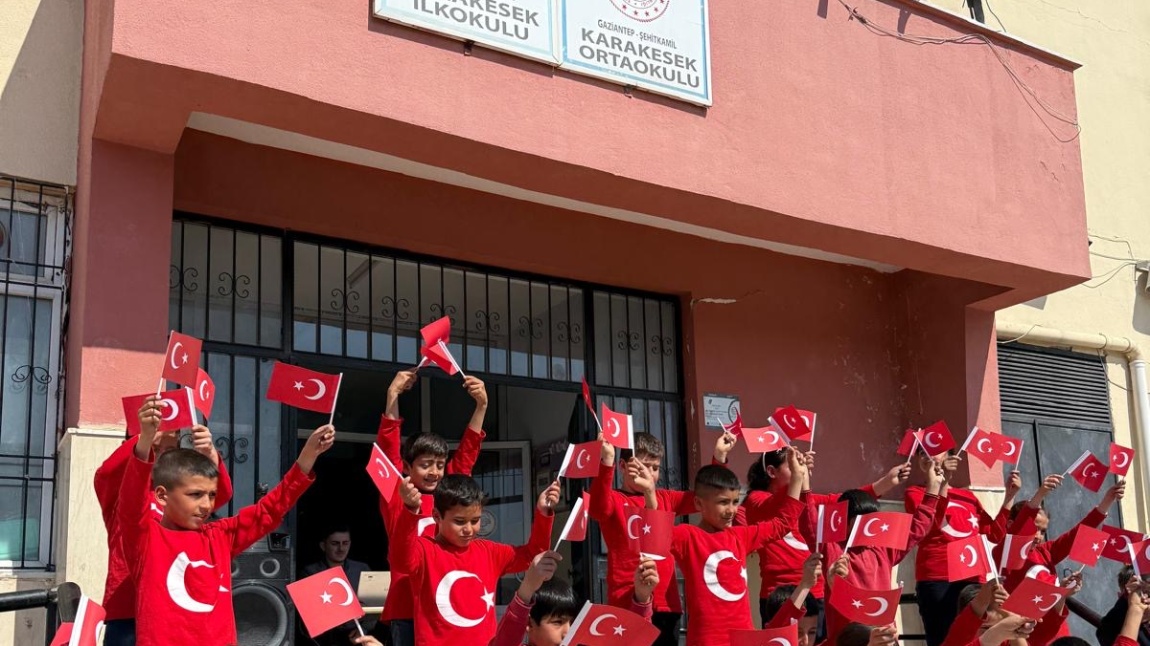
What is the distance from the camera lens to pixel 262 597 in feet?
21.1

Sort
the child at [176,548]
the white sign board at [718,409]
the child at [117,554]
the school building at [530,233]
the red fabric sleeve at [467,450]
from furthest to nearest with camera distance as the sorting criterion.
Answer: the white sign board at [718,409] → the red fabric sleeve at [467,450] → the school building at [530,233] → the child at [117,554] → the child at [176,548]

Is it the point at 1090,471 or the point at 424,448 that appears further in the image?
the point at 1090,471

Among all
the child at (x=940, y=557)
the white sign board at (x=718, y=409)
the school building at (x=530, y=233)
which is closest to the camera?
the school building at (x=530, y=233)

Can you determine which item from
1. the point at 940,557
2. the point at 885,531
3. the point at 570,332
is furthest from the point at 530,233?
the point at 940,557

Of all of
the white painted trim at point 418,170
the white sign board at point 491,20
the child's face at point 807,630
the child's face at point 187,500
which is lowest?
the child's face at point 807,630

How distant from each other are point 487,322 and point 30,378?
8.80 ft

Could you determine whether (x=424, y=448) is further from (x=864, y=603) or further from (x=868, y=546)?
(x=868, y=546)

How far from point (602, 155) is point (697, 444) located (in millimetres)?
2468

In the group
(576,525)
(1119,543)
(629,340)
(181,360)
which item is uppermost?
(629,340)

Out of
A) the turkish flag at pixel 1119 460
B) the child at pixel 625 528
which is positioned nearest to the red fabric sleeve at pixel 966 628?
the child at pixel 625 528

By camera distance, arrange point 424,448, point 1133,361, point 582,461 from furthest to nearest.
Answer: point 1133,361, point 582,461, point 424,448

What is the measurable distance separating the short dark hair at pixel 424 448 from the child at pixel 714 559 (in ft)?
3.05

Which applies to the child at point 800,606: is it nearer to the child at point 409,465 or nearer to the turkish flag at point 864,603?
the turkish flag at point 864,603

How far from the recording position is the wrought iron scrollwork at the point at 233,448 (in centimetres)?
662
